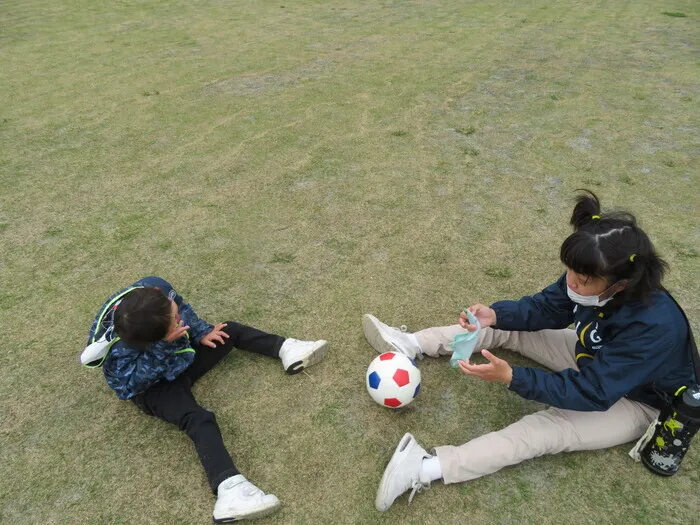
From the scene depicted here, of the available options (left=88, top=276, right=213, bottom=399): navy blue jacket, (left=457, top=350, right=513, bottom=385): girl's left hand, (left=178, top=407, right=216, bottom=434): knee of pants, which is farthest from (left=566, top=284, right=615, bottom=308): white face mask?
(left=88, top=276, right=213, bottom=399): navy blue jacket

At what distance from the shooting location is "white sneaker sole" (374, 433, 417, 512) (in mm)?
1978

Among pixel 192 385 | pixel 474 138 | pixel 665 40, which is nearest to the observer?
pixel 192 385

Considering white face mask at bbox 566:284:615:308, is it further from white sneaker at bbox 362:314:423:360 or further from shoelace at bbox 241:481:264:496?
shoelace at bbox 241:481:264:496

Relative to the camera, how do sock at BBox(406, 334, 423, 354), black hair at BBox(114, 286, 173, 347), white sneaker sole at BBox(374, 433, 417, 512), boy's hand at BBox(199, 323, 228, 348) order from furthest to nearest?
sock at BBox(406, 334, 423, 354), boy's hand at BBox(199, 323, 228, 348), black hair at BBox(114, 286, 173, 347), white sneaker sole at BBox(374, 433, 417, 512)

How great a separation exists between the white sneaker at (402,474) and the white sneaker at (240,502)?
42 centimetres

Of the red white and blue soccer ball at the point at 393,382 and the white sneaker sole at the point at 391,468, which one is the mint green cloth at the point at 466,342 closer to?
the red white and blue soccer ball at the point at 393,382

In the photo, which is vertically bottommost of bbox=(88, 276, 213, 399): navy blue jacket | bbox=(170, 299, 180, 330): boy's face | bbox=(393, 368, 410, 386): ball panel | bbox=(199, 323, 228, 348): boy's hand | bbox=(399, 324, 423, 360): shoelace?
bbox=(399, 324, 423, 360): shoelace

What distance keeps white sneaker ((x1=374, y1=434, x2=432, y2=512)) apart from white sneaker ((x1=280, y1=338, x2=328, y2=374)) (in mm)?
670

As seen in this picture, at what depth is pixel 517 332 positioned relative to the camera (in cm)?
269

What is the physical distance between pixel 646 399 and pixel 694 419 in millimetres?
233

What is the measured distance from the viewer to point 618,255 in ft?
6.07

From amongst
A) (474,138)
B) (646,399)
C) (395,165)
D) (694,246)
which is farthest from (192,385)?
(474,138)

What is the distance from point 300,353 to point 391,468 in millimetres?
788

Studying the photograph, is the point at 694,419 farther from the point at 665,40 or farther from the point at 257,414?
the point at 665,40
